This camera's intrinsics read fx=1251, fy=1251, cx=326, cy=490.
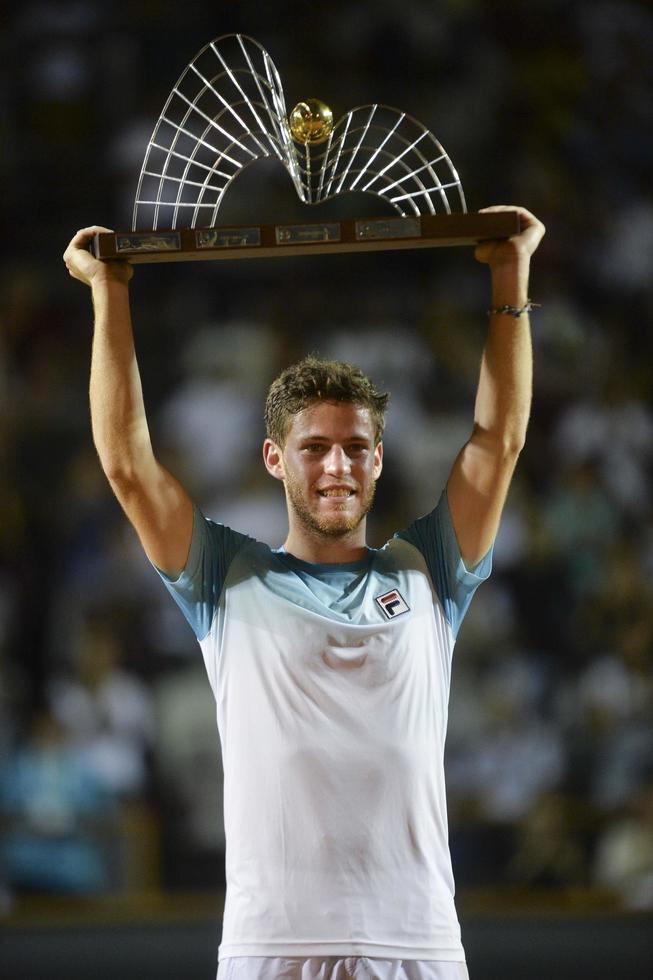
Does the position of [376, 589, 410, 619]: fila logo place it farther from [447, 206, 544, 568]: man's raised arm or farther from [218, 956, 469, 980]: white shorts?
[218, 956, 469, 980]: white shorts

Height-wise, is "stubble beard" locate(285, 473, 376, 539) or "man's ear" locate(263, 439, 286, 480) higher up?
"man's ear" locate(263, 439, 286, 480)

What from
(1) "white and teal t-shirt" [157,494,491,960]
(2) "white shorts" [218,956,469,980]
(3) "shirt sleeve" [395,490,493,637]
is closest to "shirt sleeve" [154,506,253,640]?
(1) "white and teal t-shirt" [157,494,491,960]

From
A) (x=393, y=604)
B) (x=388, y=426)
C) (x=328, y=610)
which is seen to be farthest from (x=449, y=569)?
(x=388, y=426)

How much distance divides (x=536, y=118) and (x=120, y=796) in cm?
310

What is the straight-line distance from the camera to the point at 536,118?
16.7 ft

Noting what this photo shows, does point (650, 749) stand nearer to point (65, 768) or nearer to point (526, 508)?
point (526, 508)

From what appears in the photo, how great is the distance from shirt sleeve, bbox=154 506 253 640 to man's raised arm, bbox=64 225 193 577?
2 centimetres

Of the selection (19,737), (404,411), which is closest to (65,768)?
(19,737)

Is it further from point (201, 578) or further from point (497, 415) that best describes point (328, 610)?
point (497, 415)

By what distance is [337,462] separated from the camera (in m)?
2.00

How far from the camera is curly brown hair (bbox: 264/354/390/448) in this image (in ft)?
6.81

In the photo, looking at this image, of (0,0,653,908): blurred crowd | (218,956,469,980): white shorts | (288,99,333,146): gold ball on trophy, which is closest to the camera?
(218,956,469,980): white shorts

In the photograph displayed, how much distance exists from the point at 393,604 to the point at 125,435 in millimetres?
504

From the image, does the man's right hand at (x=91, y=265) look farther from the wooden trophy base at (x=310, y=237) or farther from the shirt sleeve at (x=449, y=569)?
the shirt sleeve at (x=449, y=569)
